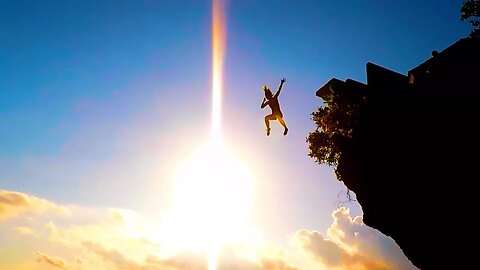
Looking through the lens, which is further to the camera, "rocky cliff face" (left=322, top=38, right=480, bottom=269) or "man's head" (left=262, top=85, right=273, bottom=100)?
"man's head" (left=262, top=85, right=273, bottom=100)

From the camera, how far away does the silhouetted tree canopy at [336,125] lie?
17375mm

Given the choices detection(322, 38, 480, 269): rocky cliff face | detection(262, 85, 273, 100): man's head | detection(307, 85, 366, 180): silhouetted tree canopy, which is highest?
detection(262, 85, 273, 100): man's head

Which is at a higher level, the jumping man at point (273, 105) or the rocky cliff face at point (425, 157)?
the jumping man at point (273, 105)

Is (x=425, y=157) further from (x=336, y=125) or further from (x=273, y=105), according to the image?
A: (x=273, y=105)

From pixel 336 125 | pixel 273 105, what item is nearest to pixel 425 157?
pixel 336 125

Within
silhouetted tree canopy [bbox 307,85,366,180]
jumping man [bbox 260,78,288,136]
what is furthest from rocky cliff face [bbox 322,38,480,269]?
jumping man [bbox 260,78,288,136]

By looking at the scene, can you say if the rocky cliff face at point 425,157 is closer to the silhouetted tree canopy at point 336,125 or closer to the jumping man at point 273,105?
the silhouetted tree canopy at point 336,125

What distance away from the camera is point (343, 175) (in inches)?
718

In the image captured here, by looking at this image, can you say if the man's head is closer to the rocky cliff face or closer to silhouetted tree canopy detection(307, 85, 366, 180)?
silhouetted tree canopy detection(307, 85, 366, 180)

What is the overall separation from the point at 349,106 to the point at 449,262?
27.3ft

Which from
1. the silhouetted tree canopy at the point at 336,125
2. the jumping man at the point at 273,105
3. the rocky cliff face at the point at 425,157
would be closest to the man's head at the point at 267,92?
the jumping man at the point at 273,105

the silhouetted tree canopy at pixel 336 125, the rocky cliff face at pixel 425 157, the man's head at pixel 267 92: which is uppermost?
the man's head at pixel 267 92

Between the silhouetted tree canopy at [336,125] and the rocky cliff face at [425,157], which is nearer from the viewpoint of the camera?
the rocky cliff face at [425,157]

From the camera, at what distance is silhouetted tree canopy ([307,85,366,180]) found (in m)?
17.4
